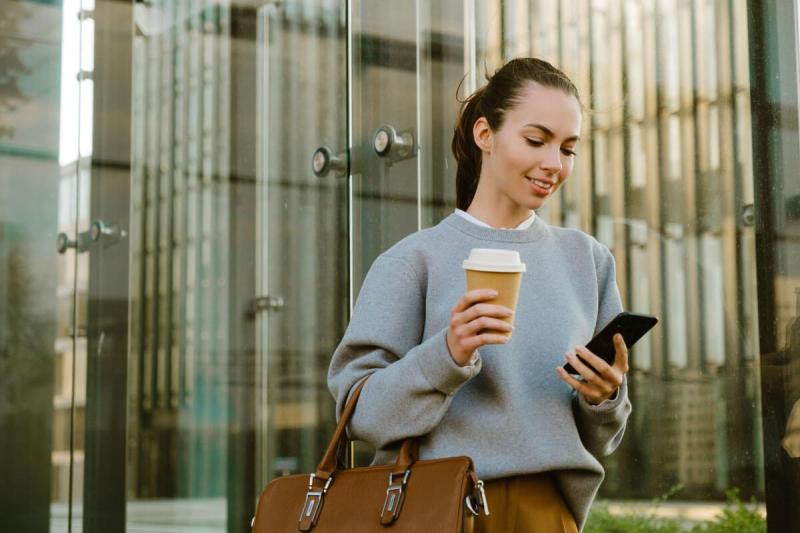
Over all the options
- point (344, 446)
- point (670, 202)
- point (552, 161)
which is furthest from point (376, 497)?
point (670, 202)

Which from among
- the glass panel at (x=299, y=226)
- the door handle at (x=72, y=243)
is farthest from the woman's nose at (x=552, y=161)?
the door handle at (x=72, y=243)

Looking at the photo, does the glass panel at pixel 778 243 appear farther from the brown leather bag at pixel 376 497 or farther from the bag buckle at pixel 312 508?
the bag buckle at pixel 312 508

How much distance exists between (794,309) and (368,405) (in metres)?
1.01

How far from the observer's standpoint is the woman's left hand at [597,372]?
74.8 inches

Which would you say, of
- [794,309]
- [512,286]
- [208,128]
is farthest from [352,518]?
[208,128]

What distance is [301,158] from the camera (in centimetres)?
390

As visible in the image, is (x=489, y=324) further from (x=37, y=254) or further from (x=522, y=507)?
(x=37, y=254)

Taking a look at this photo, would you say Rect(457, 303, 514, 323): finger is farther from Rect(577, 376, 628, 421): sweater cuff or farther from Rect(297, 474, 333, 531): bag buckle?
Rect(297, 474, 333, 531): bag buckle

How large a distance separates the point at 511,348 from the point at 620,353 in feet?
0.71

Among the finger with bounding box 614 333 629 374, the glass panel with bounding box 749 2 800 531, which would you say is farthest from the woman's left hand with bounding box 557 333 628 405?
the glass panel with bounding box 749 2 800 531

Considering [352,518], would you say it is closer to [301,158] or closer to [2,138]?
[301,158]

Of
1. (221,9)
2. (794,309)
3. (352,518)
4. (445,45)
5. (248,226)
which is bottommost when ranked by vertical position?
(352,518)

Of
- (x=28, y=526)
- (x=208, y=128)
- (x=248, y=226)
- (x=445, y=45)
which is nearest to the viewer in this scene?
(x=445, y=45)

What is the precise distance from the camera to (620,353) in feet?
6.24
